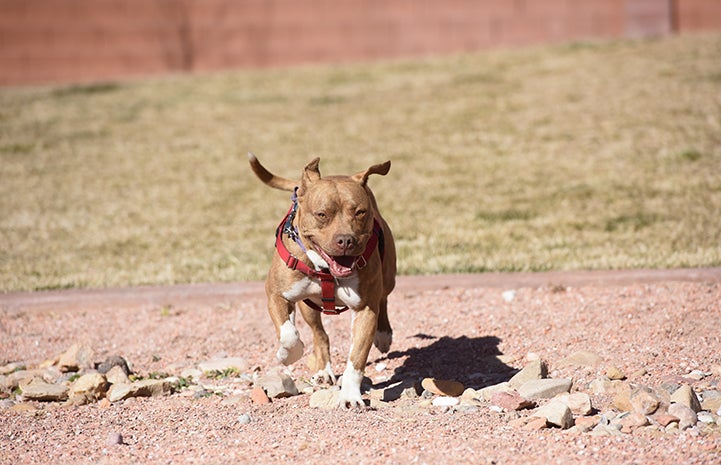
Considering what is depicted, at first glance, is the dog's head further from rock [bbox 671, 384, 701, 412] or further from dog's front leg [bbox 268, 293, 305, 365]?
rock [bbox 671, 384, 701, 412]

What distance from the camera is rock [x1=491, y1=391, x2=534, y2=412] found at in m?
5.23

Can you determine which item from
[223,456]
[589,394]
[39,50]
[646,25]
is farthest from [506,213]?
[39,50]

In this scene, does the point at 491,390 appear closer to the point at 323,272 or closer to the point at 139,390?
the point at 323,272

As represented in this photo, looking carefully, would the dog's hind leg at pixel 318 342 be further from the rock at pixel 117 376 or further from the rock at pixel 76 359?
the rock at pixel 76 359

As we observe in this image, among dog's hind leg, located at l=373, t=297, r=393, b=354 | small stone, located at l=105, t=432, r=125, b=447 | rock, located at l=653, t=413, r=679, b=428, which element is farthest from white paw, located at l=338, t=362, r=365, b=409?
rock, located at l=653, t=413, r=679, b=428

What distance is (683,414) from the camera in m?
4.81

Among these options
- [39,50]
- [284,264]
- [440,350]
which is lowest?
[440,350]

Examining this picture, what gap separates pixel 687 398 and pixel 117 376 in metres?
3.25

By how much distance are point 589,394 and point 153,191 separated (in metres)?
7.68

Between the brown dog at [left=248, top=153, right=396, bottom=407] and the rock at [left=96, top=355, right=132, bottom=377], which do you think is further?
the rock at [left=96, top=355, right=132, bottom=377]

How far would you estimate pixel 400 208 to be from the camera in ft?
35.4

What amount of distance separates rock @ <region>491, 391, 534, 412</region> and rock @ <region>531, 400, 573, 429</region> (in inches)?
10.4

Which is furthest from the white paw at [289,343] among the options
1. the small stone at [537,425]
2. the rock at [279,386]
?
the small stone at [537,425]

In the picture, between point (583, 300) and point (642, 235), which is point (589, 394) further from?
point (642, 235)
